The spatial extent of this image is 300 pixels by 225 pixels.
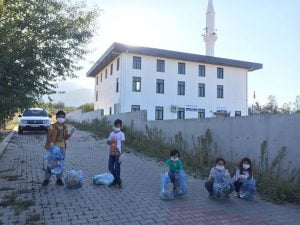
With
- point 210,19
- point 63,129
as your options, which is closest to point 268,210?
point 63,129

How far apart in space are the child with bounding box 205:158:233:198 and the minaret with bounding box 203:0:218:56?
47.5m

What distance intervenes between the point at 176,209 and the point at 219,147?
585 centimetres

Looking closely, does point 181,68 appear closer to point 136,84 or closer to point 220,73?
point 220,73

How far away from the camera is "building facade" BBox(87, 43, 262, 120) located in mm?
41031

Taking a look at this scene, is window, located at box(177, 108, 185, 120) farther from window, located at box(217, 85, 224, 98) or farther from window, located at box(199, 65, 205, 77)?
window, located at box(217, 85, 224, 98)

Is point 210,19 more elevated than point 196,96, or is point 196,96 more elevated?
point 210,19

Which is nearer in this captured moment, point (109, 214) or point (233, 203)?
point (109, 214)

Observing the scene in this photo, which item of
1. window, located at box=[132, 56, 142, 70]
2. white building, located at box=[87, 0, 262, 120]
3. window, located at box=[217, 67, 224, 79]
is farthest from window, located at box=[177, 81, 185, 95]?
window, located at box=[217, 67, 224, 79]

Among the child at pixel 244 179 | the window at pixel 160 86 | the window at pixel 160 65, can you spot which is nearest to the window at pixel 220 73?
the window at pixel 160 65

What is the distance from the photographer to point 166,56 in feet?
142

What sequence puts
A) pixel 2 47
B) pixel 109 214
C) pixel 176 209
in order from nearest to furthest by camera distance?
pixel 109 214 < pixel 176 209 < pixel 2 47

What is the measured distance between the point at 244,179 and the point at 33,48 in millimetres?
6985

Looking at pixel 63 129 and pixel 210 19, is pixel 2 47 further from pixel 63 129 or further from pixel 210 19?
pixel 210 19

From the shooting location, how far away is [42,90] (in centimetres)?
1152
